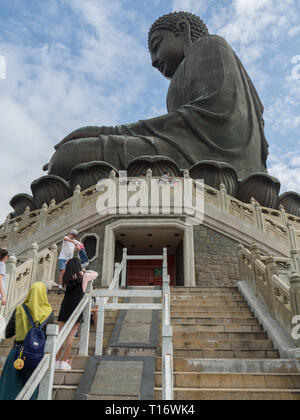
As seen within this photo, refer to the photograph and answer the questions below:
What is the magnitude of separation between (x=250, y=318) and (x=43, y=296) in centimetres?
440

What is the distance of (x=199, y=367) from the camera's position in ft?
14.0

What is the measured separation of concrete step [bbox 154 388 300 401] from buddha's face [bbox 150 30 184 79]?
96.5 feet

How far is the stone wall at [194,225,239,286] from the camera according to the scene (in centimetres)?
1135

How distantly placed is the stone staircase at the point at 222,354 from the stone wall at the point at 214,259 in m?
3.30

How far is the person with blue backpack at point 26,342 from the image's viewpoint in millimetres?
2786

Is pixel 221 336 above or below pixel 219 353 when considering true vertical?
above

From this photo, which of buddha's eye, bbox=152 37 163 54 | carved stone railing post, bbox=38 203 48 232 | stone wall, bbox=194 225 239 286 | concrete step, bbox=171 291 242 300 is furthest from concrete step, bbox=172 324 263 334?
buddha's eye, bbox=152 37 163 54

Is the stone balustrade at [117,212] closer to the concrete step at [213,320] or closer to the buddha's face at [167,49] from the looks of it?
the concrete step at [213,320]

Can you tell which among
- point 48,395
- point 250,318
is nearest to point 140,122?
point 250,318

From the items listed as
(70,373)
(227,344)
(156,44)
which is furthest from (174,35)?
(70,373)

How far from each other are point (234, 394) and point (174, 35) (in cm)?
3054

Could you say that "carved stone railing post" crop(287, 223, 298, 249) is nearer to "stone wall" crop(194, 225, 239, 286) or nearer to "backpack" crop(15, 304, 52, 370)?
"stone wall" crop(194, 225, 239, 286)

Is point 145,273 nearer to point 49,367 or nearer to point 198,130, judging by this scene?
point 198,130

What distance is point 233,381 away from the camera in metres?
3.86
